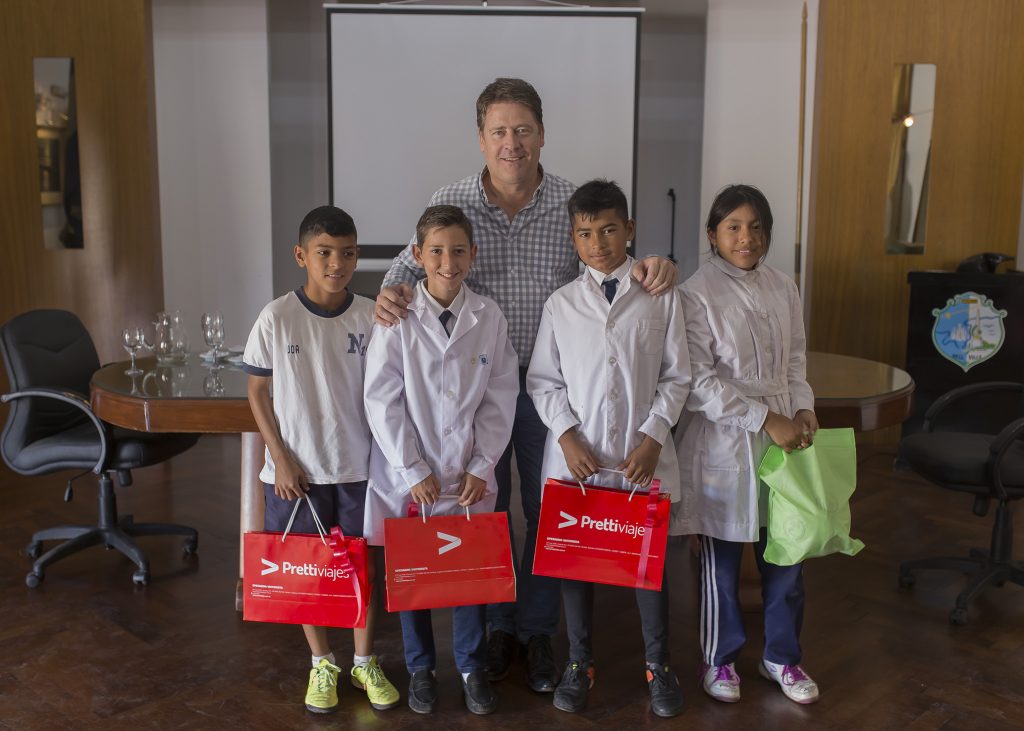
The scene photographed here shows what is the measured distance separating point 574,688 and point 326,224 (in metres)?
1.31

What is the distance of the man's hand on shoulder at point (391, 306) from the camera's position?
2244 millimetres

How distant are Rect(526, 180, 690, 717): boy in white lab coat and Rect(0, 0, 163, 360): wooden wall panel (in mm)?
3540

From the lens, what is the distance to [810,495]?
91.2 inches

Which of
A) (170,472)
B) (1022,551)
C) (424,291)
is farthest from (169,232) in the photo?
(1022,551)

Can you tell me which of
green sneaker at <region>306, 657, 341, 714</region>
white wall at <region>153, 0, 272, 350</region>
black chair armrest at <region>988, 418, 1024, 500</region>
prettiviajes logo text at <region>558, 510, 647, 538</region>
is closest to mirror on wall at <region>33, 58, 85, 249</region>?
white wall at <region>153, 0, 272, 350</region>

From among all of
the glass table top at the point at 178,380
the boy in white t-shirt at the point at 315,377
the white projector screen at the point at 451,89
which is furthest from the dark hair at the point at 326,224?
the white projector screen at the point at 451,89

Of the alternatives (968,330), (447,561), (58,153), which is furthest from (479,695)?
(58,153)

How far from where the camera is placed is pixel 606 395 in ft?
7.47

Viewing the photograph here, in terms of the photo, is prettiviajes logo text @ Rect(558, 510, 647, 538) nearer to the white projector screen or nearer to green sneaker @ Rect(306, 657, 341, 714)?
green sneaker @ Rect(306, 657, 341, 714)

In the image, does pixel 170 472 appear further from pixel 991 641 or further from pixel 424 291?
pixel 991 641

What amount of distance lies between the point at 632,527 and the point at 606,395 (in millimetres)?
325

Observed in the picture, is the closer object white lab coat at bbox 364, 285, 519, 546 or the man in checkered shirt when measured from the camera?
white lab coat at bbox 364, 285, 519, 546

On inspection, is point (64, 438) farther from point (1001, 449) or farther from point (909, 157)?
point (909, 157)

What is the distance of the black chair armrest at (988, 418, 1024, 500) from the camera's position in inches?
114
